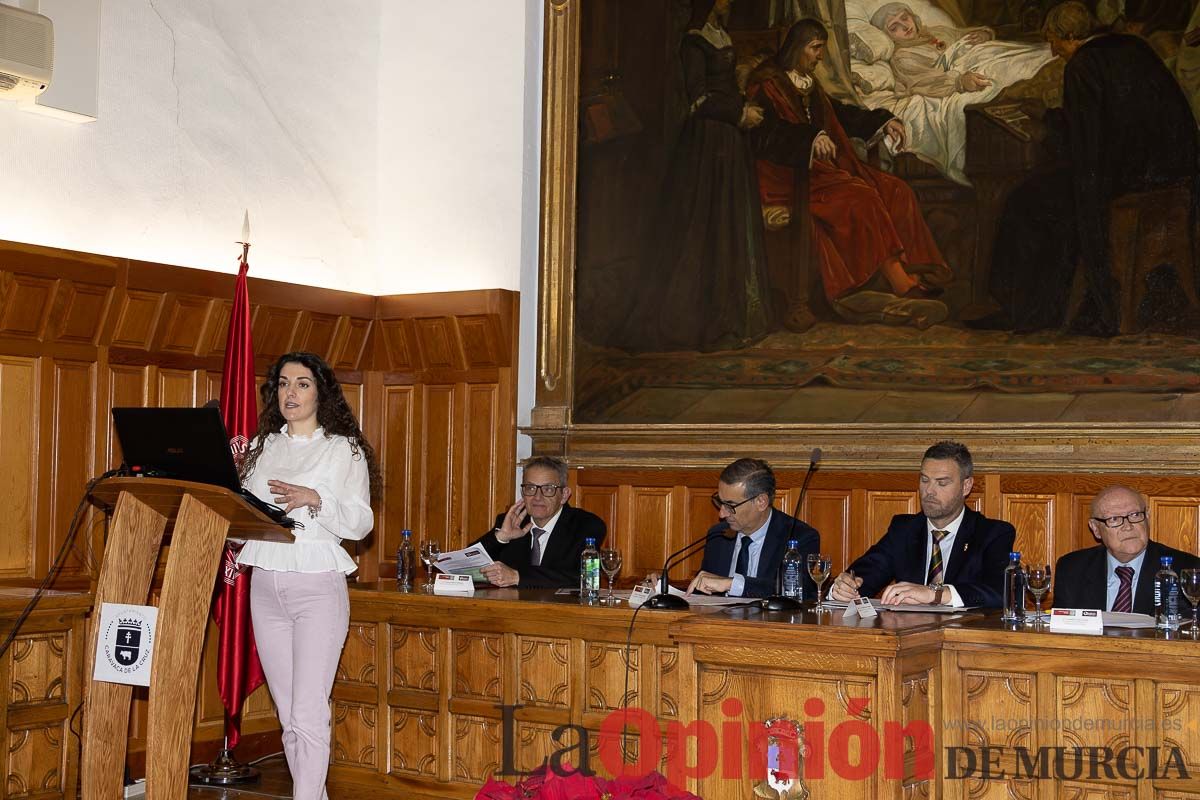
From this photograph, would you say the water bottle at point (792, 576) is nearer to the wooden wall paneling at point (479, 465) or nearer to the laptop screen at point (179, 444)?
the laptop screen at point (179, 444)

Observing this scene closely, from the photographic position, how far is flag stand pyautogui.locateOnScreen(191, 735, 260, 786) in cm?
620

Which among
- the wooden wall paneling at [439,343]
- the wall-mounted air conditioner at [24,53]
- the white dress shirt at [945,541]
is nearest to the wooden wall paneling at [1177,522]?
the white dress shirt at [945,541]

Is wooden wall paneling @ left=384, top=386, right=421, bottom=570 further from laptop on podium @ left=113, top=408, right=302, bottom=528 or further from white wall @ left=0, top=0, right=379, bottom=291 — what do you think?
laptop on podium @ left=113, top=408, right=302, bottom=528

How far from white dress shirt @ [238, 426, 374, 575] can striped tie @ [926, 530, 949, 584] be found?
221cm

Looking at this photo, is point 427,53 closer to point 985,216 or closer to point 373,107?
point 373,107

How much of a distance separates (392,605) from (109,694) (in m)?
1.53

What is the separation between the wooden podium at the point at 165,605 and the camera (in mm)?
3850

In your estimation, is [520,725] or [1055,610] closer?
[1055,610]

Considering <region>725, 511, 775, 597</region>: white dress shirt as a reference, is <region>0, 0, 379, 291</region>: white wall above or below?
above

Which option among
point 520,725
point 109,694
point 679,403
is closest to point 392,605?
point 520,725

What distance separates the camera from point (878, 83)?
6.64 metres

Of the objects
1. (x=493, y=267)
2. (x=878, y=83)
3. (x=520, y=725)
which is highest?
(x=878, y=83)

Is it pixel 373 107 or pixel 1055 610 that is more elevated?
pixel 373 107

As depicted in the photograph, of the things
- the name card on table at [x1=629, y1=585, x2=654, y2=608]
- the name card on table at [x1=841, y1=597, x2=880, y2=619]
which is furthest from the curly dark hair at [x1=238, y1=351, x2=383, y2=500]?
the name card on table at [x1=841, y1=597, x2=880, y2=619]
